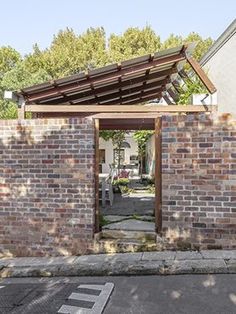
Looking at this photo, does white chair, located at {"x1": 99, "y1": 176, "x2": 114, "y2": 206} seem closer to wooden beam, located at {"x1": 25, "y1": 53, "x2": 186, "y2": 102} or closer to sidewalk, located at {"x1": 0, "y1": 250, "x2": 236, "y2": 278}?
wooden beam, located at {"x1": 25, "y1": 53, "x2": 186, "y2": 102}

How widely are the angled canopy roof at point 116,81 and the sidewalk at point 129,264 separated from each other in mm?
3217

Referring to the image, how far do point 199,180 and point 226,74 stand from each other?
6926 mm

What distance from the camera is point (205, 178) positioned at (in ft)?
20.8

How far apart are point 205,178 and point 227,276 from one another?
1631 millimetres

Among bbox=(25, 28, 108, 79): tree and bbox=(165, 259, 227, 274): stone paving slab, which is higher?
bbox=(25, 28, 108, 79): tree

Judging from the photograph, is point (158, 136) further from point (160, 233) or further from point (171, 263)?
point (171, 263)

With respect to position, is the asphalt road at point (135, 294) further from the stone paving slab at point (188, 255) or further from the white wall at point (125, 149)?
the white wall at point (125, 149)

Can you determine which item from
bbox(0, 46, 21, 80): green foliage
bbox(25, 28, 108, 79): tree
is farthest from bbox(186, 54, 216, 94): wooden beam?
bbox(0, 46, 21, 80): green foliage

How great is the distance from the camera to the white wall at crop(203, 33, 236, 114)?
11.7m

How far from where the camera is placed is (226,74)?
484 inches

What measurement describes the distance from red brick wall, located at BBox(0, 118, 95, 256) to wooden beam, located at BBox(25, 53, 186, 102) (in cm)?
139

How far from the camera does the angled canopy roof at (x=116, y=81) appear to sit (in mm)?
7566

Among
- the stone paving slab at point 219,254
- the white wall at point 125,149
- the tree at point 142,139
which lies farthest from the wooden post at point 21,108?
the white wall at point 125,149

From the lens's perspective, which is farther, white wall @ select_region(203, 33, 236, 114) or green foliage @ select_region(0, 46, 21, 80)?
green foliage @ select_region(0, 46, 21, 80)
